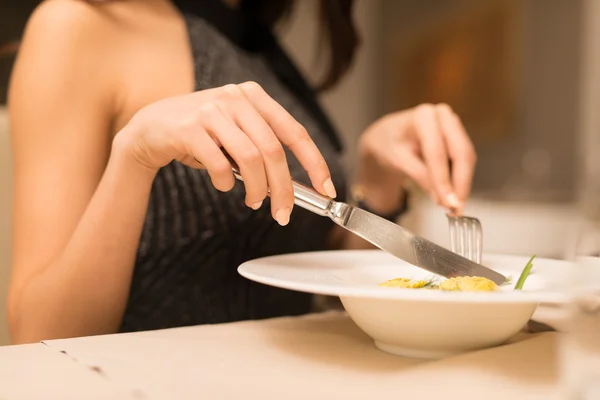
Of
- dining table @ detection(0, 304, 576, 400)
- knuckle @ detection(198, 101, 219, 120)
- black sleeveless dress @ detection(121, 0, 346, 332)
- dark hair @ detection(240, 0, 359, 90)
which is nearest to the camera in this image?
dining table @ detection(0, 304, 576, 400)

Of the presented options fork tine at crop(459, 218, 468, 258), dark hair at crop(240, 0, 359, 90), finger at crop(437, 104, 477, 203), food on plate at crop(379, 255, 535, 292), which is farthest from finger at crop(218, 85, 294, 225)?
dark hair at crop(240, 0, 359, 90)

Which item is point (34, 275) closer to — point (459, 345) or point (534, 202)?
A: point (459, 345)

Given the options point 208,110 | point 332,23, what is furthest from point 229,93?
point 332,23

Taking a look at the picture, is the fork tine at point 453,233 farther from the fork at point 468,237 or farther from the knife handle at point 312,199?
the knife handle at point 312,199

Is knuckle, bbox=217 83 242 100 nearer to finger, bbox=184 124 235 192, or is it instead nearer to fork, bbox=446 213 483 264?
finger, bbox=184 124 235 192

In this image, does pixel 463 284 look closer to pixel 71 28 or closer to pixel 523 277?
pixel 523 277

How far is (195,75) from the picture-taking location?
853 millimetres

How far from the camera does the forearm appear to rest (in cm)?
60

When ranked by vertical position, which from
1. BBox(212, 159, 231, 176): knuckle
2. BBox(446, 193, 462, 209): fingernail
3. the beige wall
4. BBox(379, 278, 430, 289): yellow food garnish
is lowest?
the beige wall

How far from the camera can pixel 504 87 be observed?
267 cm

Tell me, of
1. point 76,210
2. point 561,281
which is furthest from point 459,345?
point 76,210

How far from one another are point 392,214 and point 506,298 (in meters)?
0.69

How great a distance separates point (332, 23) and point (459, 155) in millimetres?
564

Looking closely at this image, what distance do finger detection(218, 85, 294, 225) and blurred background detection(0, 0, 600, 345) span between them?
153cm
